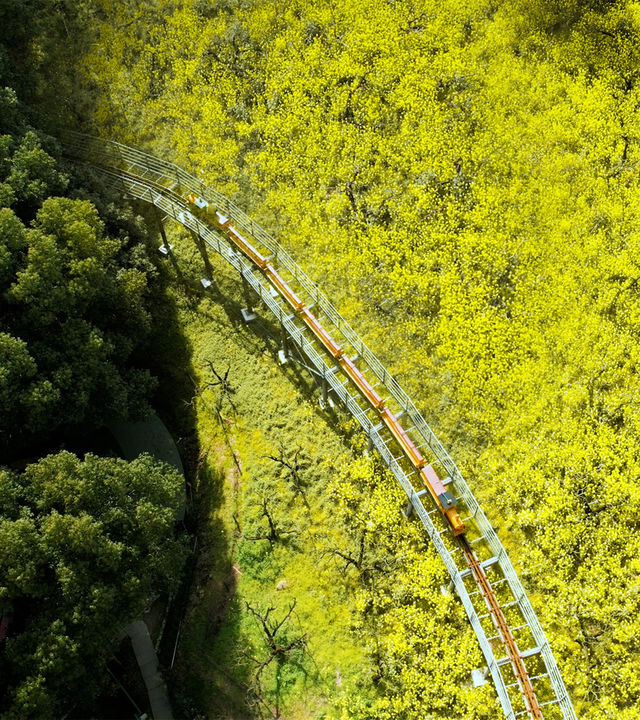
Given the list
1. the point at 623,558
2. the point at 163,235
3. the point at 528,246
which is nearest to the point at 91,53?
the point at 163,235

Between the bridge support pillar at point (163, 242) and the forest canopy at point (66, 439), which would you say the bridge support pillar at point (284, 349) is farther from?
the bridge support pillar at point (163, 242)

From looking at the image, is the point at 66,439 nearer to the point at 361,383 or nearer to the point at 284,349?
the point at 284,349

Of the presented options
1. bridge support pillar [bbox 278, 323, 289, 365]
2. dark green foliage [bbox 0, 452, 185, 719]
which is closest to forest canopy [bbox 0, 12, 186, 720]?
dark green foliage [bbox 0, 452, 185, 719]

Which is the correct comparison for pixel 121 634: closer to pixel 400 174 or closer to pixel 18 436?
pixel 18 436

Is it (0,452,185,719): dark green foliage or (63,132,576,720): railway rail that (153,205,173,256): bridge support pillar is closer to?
(63,132,576,720): railway rail

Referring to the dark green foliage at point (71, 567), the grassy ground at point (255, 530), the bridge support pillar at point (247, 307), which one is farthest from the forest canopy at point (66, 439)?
the bridge support pillar at point (247, 307)
